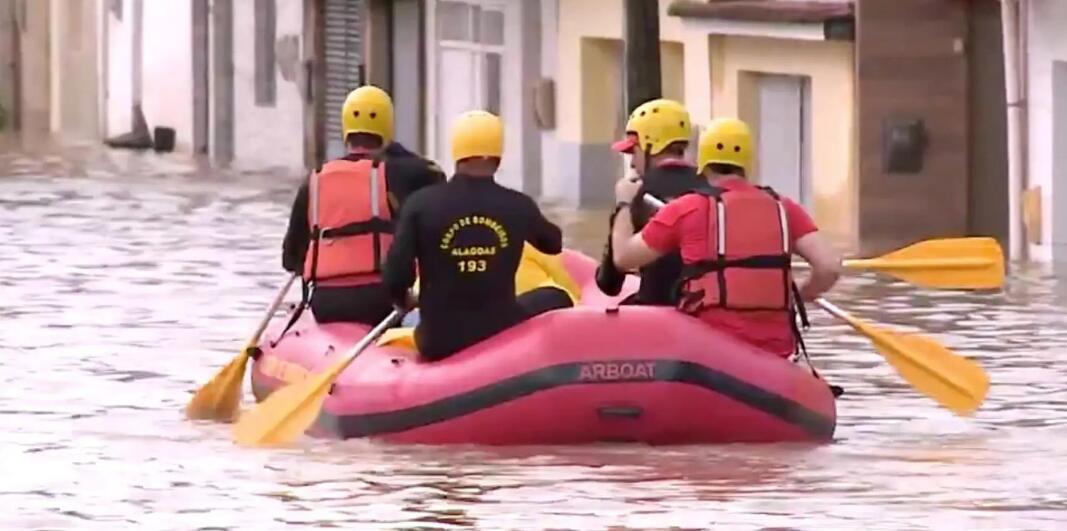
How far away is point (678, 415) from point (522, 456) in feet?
2.24

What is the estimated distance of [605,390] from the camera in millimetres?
13914

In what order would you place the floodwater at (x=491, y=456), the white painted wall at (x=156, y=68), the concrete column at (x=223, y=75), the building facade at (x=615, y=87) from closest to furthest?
the floodwater at (x=491, y=456), the building facade at (x=615, y=87), the concrete column at (x=223, y=75), the white painted wall at (x=156, y=68)

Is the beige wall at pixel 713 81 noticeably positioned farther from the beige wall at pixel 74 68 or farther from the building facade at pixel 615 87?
the beige wall at pixel 74 68

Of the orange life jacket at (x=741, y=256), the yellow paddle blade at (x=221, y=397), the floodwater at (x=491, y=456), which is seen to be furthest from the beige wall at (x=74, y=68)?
the orange life jacket at (x=741, y=256)

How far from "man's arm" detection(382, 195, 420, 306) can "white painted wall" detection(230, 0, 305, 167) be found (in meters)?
30.4

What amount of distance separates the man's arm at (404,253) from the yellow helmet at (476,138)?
11.3 inches

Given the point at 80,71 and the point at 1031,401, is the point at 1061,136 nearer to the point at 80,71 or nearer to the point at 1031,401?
the point at 1031,401

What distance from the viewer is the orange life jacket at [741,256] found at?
1417 centimetres

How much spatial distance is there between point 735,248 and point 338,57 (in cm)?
3078

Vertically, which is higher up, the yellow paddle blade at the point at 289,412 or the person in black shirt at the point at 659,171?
the person in black shirt at the point at 659,171

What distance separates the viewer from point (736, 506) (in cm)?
1255

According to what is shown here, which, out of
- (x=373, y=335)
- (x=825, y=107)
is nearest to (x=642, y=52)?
(x=825, y=107)

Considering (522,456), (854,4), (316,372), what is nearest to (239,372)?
(316,372)

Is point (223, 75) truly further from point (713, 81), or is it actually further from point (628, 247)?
point (628, 247)
